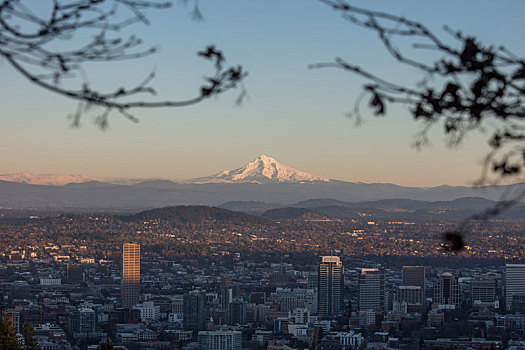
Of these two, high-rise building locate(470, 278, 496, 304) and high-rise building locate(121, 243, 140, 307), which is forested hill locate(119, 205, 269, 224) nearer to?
high-rise building locate(121, 243, 140, 307)

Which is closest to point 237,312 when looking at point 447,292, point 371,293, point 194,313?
point 194,313

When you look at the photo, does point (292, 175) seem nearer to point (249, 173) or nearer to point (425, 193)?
point (249, 173)

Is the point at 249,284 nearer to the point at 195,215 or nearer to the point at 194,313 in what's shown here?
the point at 194,313

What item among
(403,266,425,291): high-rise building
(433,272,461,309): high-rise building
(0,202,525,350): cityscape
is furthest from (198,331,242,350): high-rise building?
(403,266,425,291): high-rise building

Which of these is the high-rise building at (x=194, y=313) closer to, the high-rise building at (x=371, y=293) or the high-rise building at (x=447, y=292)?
→ the high-rise building at (x=371, y=293)

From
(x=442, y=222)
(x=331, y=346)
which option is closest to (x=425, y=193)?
(x=442, y=222)

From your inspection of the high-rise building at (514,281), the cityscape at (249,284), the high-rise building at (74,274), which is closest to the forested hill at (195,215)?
the cityscape at (249,284)
